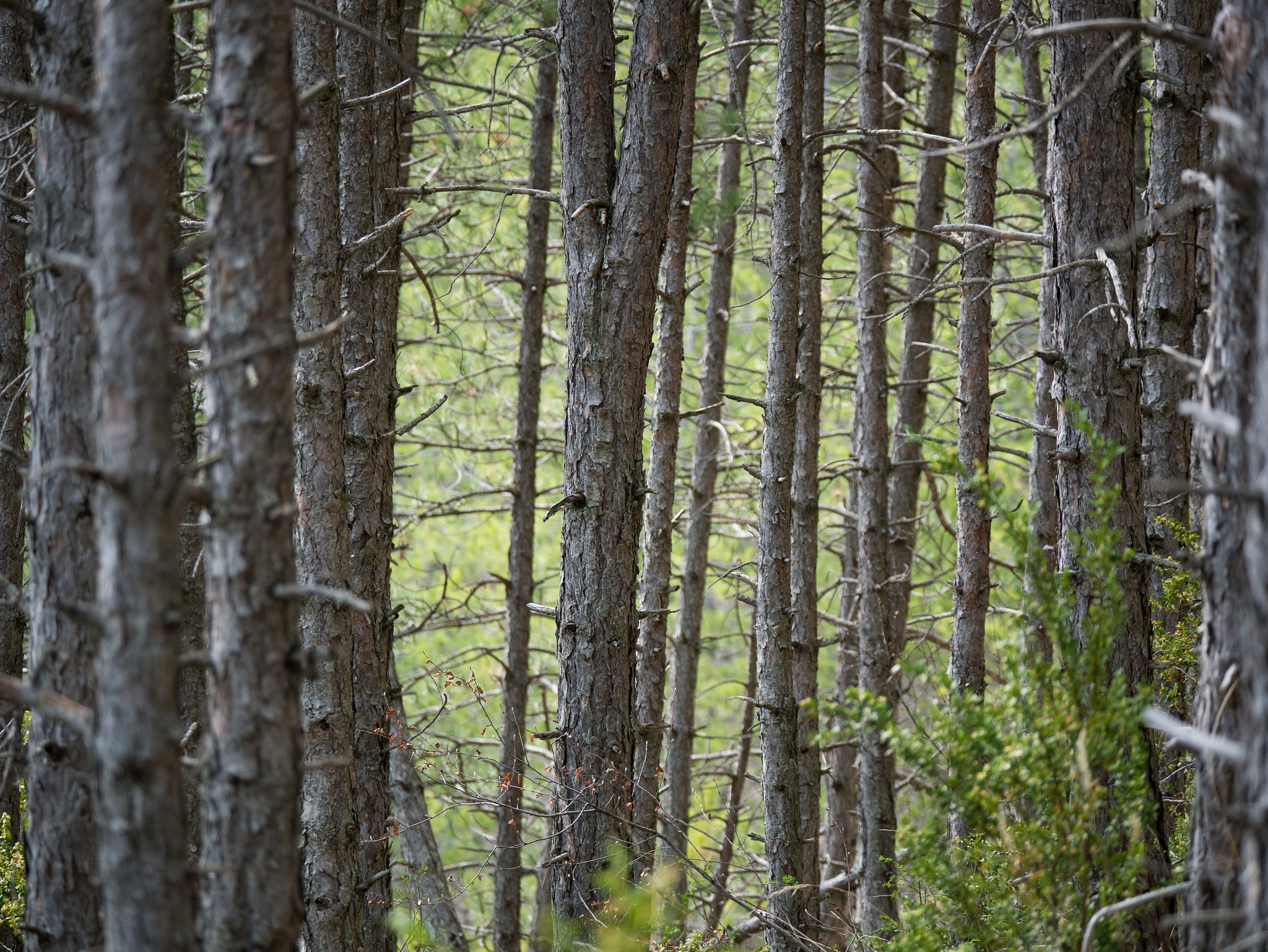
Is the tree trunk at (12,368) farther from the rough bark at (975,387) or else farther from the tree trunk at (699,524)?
the rough bark at (975,387)

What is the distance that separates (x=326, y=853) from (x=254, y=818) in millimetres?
2252

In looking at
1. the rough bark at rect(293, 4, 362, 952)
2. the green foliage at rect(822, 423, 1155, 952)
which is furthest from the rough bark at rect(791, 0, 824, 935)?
the green foliage at rect(822, 423, 1155, 952)

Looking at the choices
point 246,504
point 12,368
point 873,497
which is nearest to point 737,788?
point 873,497

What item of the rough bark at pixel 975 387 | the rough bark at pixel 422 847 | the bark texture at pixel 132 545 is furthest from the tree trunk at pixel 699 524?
the bark texture at pixel 132 545

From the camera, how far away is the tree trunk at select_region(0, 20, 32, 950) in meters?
5.12

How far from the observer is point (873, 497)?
789cm

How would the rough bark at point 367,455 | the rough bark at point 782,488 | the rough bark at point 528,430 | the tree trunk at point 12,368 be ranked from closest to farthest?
1. the tree trunk at point 12,368
2. the rough bark at point 367,455
3. the rough bark at point 782,488
4. the rough bark at point 528,430

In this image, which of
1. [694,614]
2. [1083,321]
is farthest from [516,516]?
[1083,321]

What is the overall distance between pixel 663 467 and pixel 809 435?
3.58 feet

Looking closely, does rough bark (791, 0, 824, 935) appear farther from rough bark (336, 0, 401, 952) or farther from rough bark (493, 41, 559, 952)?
rough bark (336, 0, 401, 952)

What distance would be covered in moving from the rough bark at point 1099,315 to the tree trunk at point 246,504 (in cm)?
309

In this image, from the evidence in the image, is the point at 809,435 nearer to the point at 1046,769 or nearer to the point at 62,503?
the point at 1046,769

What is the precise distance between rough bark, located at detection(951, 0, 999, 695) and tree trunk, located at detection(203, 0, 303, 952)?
5.02 metres

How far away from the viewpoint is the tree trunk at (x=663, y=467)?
7.26 meters
